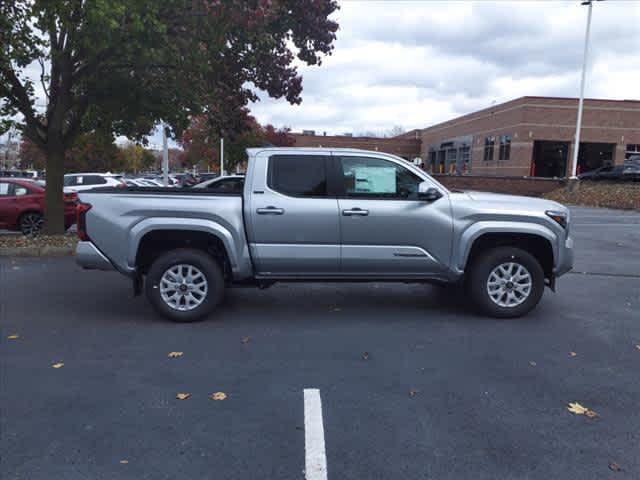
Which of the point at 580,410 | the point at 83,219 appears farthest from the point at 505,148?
the point at 580,410

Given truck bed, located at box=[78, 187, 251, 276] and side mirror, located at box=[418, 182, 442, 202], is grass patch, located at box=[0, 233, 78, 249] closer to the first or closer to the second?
truck bed, located at box=[78, 187, 251, 276]

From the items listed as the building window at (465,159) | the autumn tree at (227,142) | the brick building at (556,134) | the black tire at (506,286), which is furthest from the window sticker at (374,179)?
the building window at (465,159)

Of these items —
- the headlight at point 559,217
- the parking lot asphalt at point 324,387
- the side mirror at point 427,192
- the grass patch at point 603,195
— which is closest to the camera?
the parking lot asphalt at point 324,387

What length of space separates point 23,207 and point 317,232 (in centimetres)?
1020

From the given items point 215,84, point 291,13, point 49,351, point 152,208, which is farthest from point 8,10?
point 49,351

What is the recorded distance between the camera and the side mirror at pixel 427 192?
235 inches

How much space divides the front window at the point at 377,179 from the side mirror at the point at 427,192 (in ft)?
0.48

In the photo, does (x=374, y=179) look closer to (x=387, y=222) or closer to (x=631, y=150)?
(x=387, y=222)

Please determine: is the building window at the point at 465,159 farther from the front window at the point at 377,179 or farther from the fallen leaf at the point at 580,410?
the fallen leaf at the point at 580,410

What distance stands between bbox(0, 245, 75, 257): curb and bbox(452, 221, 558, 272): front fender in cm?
790

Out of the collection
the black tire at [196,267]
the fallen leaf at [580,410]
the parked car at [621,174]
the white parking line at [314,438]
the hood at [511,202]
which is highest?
the parked car at [621,174]

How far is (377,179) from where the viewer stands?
618cm

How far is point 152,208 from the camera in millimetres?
5863

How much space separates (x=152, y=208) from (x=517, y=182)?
32.4m
